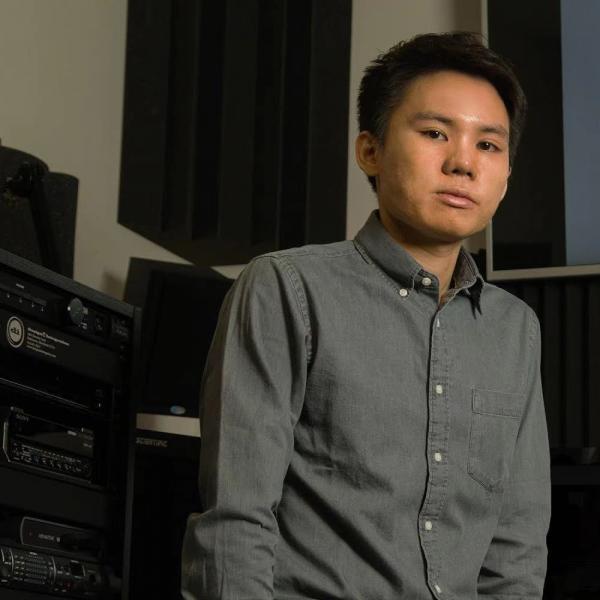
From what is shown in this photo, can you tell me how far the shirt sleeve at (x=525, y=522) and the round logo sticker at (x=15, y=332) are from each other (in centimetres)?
68

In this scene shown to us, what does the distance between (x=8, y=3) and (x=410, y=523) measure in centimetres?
147

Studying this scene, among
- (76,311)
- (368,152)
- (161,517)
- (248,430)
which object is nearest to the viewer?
(248,430)

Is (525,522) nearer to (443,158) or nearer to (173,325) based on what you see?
(443,158)

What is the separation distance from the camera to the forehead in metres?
1.50

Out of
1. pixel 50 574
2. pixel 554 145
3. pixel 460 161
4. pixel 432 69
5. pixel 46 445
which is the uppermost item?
pixel 554 145

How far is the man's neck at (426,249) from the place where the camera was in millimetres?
1523

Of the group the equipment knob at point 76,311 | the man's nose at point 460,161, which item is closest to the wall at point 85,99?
the equipment knob at point 76,311

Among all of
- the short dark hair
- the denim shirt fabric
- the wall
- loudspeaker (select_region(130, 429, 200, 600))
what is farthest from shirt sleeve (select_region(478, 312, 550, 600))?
the wall

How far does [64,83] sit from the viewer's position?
2.45m

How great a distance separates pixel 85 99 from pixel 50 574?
121 cm

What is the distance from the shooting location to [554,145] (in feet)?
8.32

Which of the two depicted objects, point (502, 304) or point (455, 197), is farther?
point (502, 304)

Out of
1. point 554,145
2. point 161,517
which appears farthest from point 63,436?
point 554,145

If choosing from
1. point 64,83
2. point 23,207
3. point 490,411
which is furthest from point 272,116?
point 490,411
